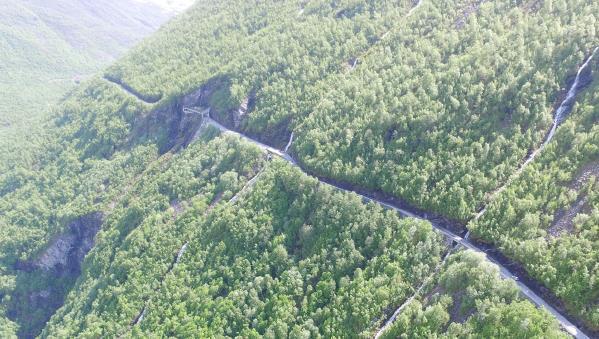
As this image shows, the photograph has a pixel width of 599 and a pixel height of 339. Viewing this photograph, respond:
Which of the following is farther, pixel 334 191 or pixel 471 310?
pixel 334 191

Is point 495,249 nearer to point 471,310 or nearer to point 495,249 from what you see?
point 495,249

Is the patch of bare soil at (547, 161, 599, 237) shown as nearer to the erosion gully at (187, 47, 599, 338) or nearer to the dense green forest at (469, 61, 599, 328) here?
the dense green forest at (469, 61, 599, 328)

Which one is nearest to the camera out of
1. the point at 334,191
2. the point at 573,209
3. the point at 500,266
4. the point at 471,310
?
the point at 471,310

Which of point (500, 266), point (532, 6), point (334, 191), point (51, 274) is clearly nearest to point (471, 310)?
point (500, 266)

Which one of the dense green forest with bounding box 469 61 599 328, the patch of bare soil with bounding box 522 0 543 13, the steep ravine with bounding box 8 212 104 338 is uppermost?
the patch of bare soil with bounding box 522 0 543 13

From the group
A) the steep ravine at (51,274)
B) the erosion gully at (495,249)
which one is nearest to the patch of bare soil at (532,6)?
the erosion gully at (495,249)

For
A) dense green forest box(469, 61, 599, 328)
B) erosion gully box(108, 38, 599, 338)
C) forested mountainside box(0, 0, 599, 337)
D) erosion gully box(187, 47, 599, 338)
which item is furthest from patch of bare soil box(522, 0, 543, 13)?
dense green forest box(469, 61, 599, 328)
